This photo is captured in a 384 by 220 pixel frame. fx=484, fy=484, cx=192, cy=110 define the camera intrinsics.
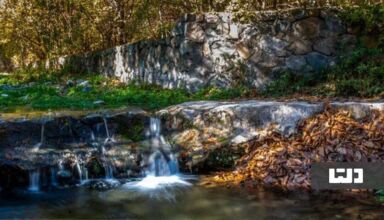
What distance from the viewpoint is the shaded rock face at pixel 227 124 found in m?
8.18

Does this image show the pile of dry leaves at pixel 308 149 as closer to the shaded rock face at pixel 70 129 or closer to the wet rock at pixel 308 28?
the shaded rock face at pixel 70 129

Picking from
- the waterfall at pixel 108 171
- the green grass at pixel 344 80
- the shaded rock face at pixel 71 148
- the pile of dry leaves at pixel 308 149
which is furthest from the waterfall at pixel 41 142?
the green grass at pixel 344 80

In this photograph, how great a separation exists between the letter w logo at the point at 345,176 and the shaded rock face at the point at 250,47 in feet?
18.4

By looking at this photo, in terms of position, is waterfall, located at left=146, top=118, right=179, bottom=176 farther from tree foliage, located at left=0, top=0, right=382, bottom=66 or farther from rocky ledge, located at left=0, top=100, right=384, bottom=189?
tree foliage, located at left=0, top=0, right=382, bottom=66

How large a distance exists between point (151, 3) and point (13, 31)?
9599 mm

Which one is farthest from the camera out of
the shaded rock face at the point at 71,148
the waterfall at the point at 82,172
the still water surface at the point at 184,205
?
the waterfall at the point at 82,172

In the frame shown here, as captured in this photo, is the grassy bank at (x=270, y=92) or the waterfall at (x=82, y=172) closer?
the waterfall at (x=82, y=172)

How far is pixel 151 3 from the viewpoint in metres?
15.5

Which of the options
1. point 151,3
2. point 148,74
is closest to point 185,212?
point 148,74

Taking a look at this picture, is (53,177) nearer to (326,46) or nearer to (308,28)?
(308,28)

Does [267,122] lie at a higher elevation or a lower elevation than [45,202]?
higher

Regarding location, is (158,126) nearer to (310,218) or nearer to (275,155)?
(275,155)

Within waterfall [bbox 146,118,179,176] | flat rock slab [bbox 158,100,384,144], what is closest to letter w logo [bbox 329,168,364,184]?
flat rock slab [bbox 158,100,384,144]

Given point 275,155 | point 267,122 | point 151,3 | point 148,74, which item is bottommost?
point 275,155
